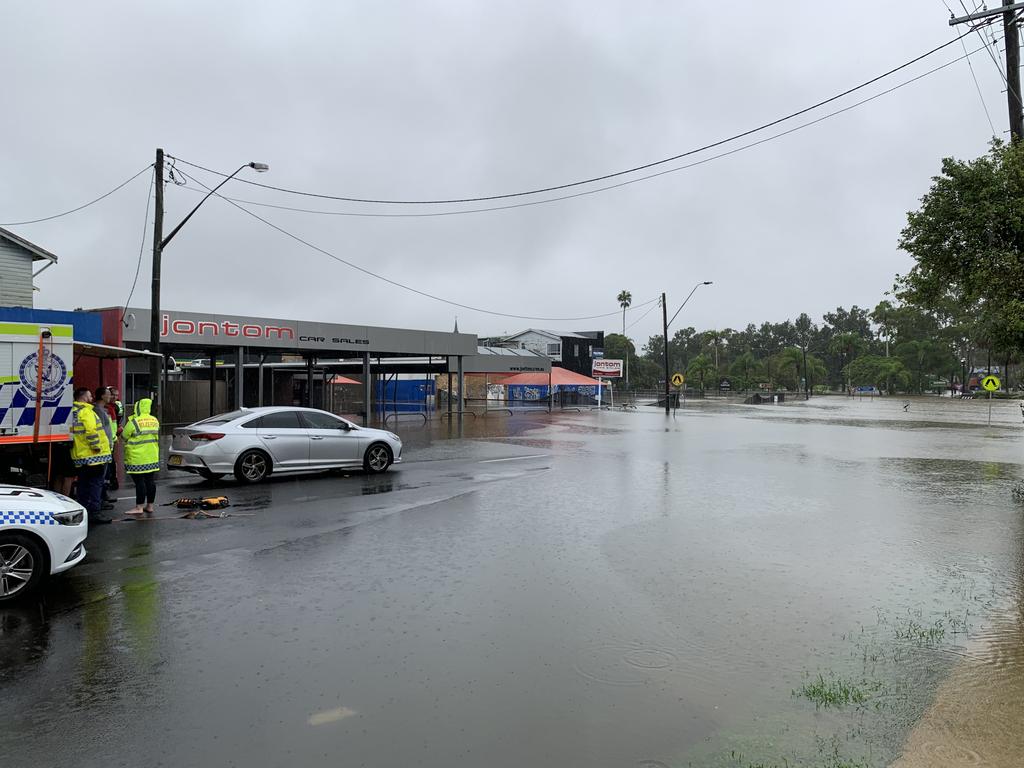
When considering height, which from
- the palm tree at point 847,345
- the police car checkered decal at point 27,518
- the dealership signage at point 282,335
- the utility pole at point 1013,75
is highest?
the palm tree at point 847,345

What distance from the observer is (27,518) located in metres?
6.03

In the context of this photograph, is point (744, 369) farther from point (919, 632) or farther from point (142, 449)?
point (919, 632)

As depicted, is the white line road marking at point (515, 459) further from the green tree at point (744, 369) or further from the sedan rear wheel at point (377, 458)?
the green tree at point (744, 369)

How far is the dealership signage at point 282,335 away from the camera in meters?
24.7

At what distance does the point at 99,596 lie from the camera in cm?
618

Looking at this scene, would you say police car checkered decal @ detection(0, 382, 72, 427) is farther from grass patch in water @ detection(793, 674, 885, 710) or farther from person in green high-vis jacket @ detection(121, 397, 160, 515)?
grass patch in water @ detection(793, 674, 885, 710)

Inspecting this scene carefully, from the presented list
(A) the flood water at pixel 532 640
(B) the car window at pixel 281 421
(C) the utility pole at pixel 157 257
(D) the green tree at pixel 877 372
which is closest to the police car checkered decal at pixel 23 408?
(A) the flood water at pixel 532 640

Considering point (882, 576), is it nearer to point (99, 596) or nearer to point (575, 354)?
point (99, 596)

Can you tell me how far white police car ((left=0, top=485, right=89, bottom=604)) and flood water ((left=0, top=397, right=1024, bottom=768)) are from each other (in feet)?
1.04

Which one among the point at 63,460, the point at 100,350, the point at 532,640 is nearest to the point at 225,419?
the point at 100,350

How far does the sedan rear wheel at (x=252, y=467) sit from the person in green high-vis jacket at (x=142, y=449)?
2.85 meters

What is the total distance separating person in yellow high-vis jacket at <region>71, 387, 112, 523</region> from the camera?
903 cm

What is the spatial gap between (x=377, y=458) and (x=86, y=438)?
627 cm

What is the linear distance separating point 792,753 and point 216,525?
25.4ft
